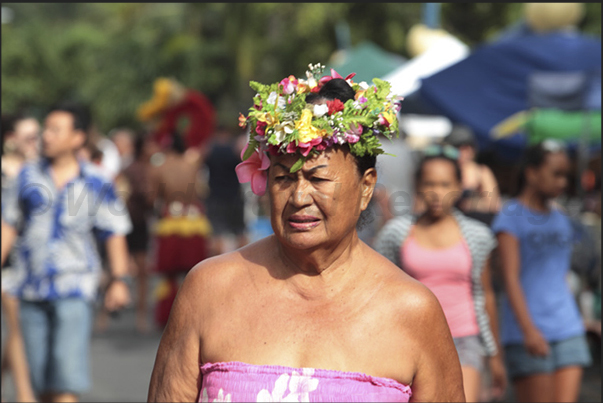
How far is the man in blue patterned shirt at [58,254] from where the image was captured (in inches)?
229

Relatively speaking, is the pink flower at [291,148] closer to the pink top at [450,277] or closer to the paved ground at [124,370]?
the pink top at [450,277]

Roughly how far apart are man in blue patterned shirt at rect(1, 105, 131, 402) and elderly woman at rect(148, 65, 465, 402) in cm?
292

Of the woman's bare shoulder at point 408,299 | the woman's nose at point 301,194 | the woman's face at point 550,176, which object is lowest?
the woman's bare shoulder at point 408,299

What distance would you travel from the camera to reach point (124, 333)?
35.1 ft

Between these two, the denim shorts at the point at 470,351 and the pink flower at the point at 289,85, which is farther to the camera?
the denim shorts at the point at 470,351

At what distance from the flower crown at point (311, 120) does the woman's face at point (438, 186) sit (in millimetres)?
2376

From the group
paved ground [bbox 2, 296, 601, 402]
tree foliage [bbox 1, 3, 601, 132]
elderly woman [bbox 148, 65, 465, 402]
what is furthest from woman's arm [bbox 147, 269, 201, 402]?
tree foliage [bbox 1, 3, 601, 132]

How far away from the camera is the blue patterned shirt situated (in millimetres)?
5852

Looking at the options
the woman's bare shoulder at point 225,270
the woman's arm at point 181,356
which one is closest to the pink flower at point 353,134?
the woman's bare shoulder at point 225,270

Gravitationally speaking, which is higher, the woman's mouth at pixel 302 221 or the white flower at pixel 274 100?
the white flower at pixel 274 100

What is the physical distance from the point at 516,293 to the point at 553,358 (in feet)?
1.46

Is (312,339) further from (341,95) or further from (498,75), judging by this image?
(498,75)

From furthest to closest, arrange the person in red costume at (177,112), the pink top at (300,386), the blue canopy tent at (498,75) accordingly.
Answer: the person in red costume at (177,112), the blue canopy tent at (498,75), the pink top at (300,386)

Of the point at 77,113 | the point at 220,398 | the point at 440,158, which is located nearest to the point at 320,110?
the point at 220,398
